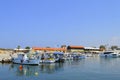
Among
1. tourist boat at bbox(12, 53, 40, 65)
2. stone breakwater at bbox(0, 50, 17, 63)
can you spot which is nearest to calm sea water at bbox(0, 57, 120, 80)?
tourist boat at bbox(12, 53, 40, 65)

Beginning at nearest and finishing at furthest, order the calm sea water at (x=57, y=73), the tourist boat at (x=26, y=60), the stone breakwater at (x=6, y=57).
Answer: the calm sea water at (x=57, y=73), the tourist boat at (x=26, y=60), the stone breakwater at (x=6, y=57)

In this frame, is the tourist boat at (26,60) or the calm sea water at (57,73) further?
the tourist boat at (26,60)

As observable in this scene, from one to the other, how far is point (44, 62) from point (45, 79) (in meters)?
33.7

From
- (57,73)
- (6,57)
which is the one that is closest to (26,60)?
(6,57)

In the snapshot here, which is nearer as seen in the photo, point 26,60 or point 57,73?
point 57,73

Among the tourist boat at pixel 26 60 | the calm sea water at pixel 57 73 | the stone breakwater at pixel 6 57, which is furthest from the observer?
the stone breakwater at pixel 6 57

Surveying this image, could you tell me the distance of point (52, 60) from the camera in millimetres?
82625

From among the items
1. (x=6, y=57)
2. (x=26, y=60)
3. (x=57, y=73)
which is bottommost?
(x=57, y=73)

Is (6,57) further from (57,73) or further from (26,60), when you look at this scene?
(57,73)

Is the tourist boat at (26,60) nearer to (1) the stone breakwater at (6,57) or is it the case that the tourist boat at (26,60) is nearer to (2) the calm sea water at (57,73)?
(1) the stone breakwater at (6,57)

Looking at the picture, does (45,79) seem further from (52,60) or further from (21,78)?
(52,60)

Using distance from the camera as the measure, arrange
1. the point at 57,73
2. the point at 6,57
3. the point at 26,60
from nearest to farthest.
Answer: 1. the point at 57,73
2. the point at 26,60
3. the point at 6,57

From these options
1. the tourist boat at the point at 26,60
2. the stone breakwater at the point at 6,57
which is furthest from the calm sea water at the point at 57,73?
the stone breakwater at the point at 6,57

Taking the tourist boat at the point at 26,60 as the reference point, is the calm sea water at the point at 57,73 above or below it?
below
